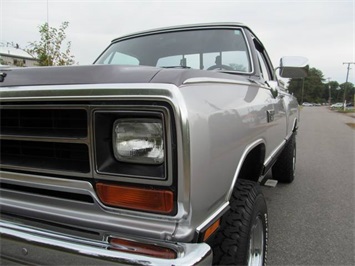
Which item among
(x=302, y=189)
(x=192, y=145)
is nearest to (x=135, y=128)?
(x=192, y=145)

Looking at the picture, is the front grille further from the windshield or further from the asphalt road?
the asphalt road

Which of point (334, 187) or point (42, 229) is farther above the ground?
point (42, 229)

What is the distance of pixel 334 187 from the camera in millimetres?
4789

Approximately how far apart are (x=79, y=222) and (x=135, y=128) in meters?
0.48

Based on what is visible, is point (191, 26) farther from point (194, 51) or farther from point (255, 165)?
point (255, 165)

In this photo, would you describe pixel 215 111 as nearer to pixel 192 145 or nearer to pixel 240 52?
pixel 192 145

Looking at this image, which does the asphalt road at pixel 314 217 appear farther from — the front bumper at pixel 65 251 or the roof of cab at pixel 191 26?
the roof of cab at pixel 191 26

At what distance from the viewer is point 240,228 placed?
1.67m

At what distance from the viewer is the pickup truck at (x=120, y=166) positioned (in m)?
1.22

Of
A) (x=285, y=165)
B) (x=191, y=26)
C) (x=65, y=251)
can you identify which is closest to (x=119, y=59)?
(x=191, y=26)

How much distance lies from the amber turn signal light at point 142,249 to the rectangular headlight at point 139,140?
12.7 inches

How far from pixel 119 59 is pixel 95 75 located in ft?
5.50

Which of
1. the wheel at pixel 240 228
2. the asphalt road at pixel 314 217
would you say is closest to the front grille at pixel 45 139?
the wheel at pixel 240 228

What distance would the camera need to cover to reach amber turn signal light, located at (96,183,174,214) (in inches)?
49.6
